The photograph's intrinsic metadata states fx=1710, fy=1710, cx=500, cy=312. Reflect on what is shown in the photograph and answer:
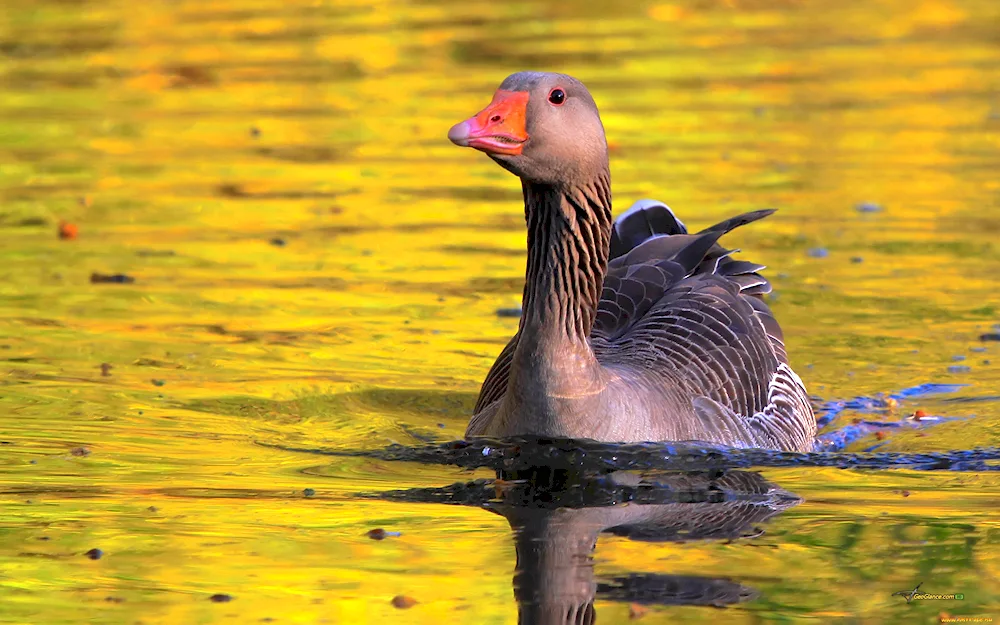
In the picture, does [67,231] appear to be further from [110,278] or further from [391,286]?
[391,286]

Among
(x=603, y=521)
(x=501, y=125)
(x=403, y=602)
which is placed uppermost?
(x=501, y=125)

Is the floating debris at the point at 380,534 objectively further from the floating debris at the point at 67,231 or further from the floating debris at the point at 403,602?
the floating debris at the point at 67,231

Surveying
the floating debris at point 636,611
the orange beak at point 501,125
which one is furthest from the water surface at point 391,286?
the orange beak at point 501,125

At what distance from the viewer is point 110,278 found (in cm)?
1227

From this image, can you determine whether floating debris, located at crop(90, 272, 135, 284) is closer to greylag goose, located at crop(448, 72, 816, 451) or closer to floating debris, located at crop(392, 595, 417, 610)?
greylag goose, located at crop(448, 72, 816, 451)

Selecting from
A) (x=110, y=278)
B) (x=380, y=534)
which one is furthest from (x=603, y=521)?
(x=110, y=278)

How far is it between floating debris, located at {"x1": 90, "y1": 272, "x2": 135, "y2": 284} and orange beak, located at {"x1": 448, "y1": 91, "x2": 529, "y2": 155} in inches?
217

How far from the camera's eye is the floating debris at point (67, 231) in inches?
534

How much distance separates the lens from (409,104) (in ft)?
64.0

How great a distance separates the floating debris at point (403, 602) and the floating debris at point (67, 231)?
323 inches

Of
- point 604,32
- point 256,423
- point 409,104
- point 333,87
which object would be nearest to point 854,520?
point 256,423

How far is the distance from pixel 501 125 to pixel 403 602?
225cm

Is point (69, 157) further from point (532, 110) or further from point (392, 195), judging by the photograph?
point (532, 110)

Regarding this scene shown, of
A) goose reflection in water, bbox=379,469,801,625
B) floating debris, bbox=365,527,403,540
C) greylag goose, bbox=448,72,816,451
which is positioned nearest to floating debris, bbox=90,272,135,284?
greylag goose, bbox=448,72,816,451
